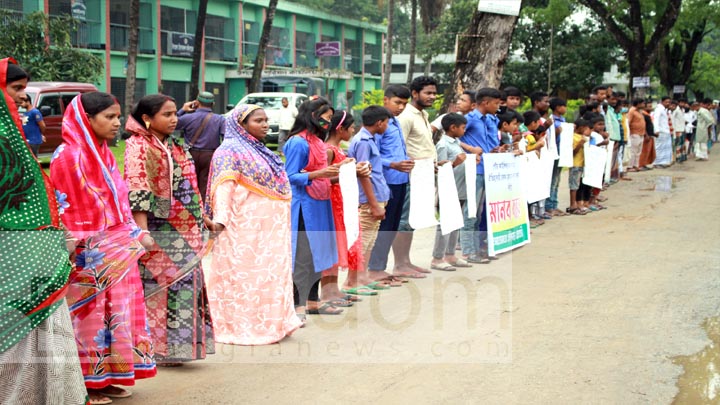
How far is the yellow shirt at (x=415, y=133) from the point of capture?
8.12m

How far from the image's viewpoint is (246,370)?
5.23 m

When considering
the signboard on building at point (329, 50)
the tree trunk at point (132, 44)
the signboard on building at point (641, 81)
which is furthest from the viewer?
the signboard on building at point (329, 50)

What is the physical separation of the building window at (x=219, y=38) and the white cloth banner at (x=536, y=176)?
1131 inches

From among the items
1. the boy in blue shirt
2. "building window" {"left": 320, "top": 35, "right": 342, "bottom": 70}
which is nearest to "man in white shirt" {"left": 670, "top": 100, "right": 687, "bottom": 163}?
the boy in blue shirt

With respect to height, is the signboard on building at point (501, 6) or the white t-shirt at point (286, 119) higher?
the signboard on building at point (501, 6)

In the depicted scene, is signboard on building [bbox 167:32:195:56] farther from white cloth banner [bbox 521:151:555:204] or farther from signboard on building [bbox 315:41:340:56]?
white cloth banner [bbox 521:151:555:204]

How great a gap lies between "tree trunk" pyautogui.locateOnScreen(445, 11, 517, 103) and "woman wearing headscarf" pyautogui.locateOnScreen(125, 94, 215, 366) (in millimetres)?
7514

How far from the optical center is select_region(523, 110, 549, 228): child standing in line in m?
10.9

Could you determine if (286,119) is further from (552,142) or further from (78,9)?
(78,9)

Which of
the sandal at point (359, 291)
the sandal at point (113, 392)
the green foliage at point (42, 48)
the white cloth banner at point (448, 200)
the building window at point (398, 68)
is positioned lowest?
the sandal at point (359, 291)

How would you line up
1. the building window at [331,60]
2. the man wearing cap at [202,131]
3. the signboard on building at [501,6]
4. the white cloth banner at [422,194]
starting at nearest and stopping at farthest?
the white cloth banner at [422,194] < the man wearing cap at [202,131] < the signboard on building at [501,6] < the building window at [331,60]

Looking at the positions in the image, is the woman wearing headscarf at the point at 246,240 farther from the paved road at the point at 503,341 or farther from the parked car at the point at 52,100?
the parked car at the point at 52,100

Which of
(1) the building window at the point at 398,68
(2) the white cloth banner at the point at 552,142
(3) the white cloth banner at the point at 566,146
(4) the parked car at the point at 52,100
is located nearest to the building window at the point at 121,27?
(4) the parked car at the point at 52,100

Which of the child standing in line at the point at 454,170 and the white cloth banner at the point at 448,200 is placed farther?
the child standing in line at the point at 454,170
